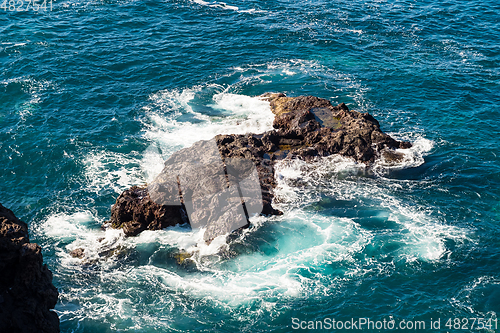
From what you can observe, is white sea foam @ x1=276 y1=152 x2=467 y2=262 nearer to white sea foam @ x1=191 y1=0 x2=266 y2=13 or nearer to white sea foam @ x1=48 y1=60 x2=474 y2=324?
white sea foam @ x1=48 y1=60 x2=474 y2=324

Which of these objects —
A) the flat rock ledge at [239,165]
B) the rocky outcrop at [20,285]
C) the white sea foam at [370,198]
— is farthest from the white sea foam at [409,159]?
the rocky outcrop at [20,285]

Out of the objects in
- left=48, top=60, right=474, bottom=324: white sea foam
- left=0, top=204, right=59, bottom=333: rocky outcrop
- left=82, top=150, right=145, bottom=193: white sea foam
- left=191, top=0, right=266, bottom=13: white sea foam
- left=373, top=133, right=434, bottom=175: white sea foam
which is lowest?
left=48, top=60, right=474, bottom=324: white sea foam

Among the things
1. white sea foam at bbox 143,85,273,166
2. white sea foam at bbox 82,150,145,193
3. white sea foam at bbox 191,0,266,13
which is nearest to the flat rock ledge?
white sea foam at bbox 143,85,273,166

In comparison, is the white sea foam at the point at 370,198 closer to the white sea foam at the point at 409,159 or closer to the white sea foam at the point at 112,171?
the white sea foam at the point at 409,159

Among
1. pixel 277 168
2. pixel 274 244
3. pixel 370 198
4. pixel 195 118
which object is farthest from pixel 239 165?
pixel 195 118

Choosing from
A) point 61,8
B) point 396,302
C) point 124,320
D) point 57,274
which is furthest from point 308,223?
point 61,8

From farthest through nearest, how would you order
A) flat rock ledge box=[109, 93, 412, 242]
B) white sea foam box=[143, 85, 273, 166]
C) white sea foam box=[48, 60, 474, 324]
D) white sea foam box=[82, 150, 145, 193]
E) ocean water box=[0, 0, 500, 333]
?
white sea foam box=[143, 85, 273, 166]
white sea foam box=[82, 150, 145, 193]
flat rock ledge box=[109, 93, 412, 242]
white sea foam box=[48, 60, 474, 324]
ocean water box=[0, 0, 500, 333]
